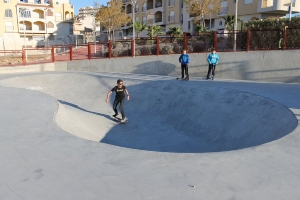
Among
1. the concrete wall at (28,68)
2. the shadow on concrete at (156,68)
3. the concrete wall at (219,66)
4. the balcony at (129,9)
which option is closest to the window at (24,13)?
the balcony at (129,9)

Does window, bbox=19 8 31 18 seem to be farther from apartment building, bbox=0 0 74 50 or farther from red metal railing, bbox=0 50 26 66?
red metal railing, bbox=0 50 26 66

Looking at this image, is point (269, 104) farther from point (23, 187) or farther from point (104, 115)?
point (23, 187)

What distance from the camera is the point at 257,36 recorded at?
14.5 m

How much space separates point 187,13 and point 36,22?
38600mm

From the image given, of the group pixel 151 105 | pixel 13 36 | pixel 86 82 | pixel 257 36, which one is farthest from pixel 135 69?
pixel 13 36

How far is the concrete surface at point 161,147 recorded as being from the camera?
3.29 meters

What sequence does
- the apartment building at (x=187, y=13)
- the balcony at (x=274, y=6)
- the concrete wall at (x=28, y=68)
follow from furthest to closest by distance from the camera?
1. the apartment building at (x=187, y=13)
2. the balcony at (x=274, y=6)
3. the concrete wall at (x=28, y=68)

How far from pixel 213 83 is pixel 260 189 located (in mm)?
9214

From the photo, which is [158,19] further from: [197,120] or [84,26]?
[197,120]

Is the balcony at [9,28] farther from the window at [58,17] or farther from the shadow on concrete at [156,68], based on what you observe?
the shadow on concrete at [156,68]

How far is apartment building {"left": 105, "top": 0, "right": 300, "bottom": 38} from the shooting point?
31.8 m

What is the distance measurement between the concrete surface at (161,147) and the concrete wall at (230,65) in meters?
3.05

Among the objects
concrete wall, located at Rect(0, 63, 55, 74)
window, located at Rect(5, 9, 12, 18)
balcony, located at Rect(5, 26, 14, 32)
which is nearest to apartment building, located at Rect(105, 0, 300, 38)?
concrete wall, located at Rect(0, 63, 55, 74)

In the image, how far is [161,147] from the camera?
759 centimetres
